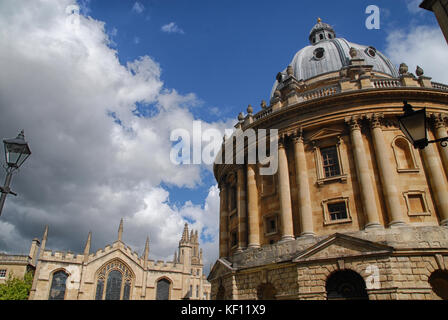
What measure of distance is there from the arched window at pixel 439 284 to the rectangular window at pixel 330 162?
764 centimetres

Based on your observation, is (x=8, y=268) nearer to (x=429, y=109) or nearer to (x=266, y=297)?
(x=266, y=297)

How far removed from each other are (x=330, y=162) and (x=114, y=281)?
49.0 metres

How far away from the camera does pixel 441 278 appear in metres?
17.0

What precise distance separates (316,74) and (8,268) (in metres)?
57.6

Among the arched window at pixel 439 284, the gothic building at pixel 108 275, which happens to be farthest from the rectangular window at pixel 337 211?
the gothic building at pixel 108 275

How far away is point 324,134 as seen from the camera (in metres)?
22.3

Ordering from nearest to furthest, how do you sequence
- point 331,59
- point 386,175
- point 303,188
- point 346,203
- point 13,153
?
1. point 13,153
2. point 386,175
3. point 346,203
4. point 303,188
5. point 331,59

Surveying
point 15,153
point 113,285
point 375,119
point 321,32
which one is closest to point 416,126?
point 15,153

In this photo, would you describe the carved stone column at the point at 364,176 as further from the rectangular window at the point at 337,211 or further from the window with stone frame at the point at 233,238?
the window with stone frame at the point at 233,238

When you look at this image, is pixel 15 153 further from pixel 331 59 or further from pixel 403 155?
pixel 331 59

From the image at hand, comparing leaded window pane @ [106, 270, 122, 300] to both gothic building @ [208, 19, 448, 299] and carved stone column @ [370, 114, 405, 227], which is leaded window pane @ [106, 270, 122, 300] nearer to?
gothic building @ [208, 19, 448, 299]

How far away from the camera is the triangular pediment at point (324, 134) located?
22.0 m
